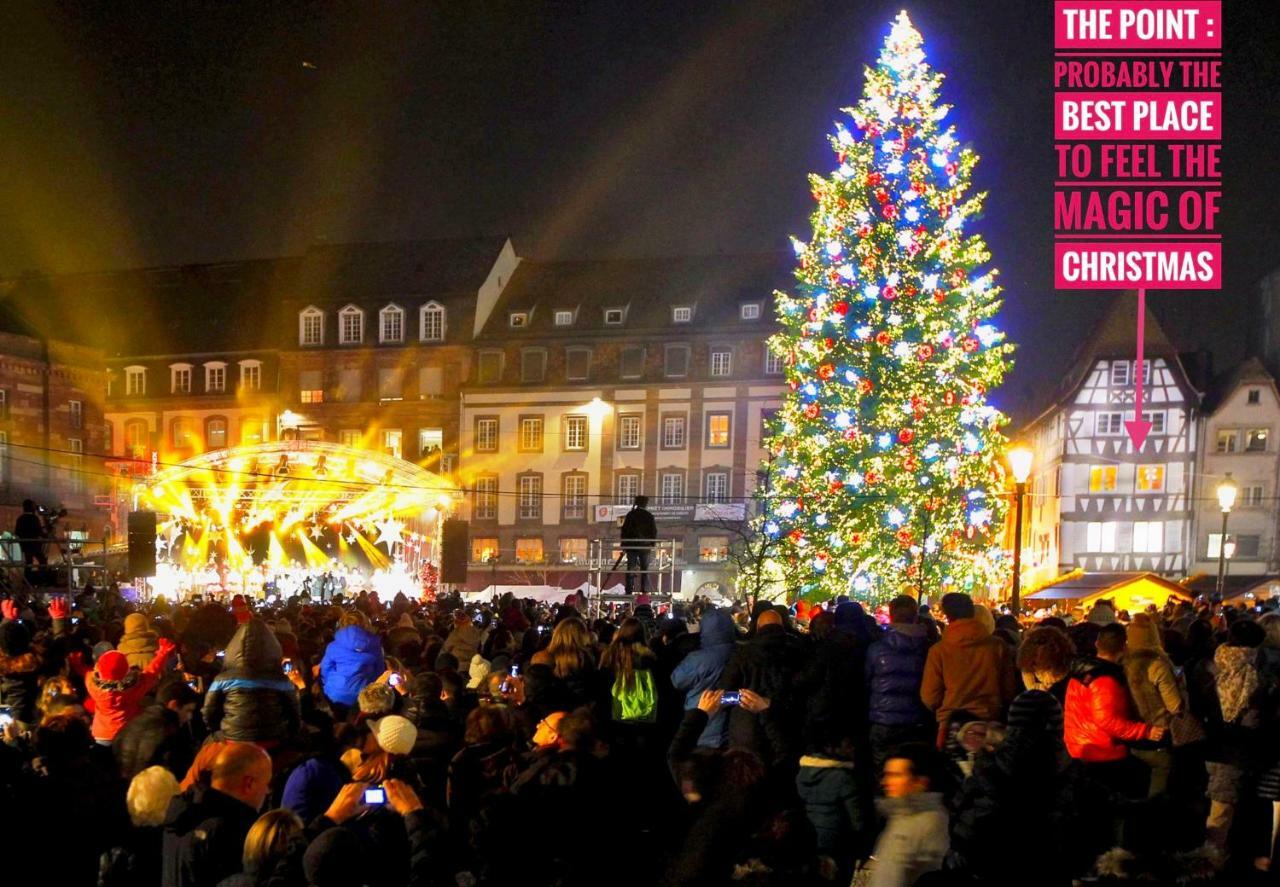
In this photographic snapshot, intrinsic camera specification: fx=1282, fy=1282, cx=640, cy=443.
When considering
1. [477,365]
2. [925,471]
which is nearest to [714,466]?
[477,365]

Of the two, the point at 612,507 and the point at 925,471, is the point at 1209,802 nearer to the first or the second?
the point at 925,471

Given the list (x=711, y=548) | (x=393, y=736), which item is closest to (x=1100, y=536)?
(x=711, y=548)

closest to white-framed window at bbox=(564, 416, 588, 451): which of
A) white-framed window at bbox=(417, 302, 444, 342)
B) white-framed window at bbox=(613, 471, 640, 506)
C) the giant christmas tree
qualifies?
white-framed window at bbox=(613, 471, 640, 506)

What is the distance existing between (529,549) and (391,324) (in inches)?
490

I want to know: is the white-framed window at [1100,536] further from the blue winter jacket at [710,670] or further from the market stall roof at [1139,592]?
the blue winter jacket at [710,670]

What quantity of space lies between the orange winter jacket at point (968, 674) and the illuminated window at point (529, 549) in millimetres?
46818

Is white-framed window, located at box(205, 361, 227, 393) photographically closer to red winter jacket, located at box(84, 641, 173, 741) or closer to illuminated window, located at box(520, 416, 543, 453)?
illuminated window, located at box(520, 416, 543, 453)

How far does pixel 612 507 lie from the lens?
179ft

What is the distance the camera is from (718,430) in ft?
179

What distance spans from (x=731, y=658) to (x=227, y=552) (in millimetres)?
28237

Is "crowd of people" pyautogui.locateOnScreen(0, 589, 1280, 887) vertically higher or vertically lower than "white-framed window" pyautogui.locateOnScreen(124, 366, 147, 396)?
lower

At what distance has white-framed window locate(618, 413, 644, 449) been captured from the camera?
55.7 m

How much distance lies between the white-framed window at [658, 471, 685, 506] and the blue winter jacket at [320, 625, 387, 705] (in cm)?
4476

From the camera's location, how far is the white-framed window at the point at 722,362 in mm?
54500
